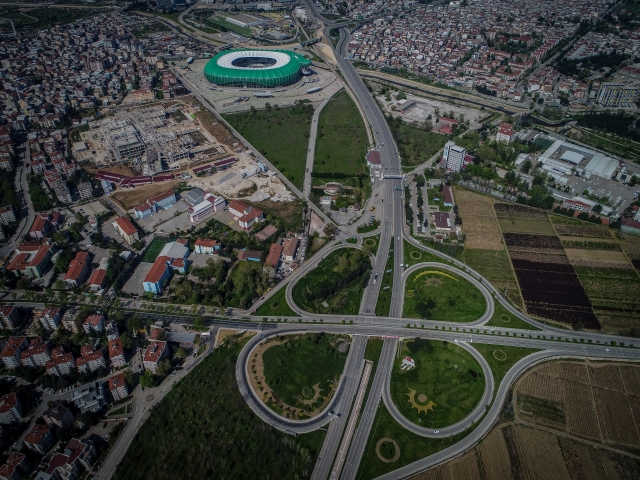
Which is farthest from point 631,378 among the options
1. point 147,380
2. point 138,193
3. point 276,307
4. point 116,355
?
point 138,193

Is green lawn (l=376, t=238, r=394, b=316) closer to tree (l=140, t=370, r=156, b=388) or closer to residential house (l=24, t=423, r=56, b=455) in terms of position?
tree (l=140, t=370, r=156, b=388)

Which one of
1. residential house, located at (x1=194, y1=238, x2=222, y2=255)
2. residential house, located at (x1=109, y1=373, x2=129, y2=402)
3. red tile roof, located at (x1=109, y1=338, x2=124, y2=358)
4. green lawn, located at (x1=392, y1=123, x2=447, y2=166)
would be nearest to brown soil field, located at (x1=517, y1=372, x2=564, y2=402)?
residential house, located at (x1=109, y1=373, x2=129, y2=402)

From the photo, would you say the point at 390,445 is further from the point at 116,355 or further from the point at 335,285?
the point at 116,355

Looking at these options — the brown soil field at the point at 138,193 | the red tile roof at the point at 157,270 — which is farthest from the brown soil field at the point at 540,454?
the brown soil field at the point at 138,193

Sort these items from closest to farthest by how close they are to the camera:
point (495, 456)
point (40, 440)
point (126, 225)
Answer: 1. point (40, 440)
2. point (495, 456)
3. point (126, 225)

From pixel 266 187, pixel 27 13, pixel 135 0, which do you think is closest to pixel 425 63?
pixel 266 187

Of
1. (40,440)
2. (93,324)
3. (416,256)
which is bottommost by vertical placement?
(416,256)
